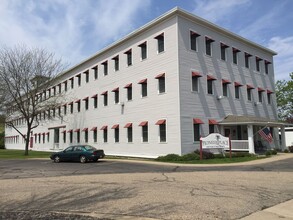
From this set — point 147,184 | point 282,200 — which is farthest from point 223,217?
point 147,184

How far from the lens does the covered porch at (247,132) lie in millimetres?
26469

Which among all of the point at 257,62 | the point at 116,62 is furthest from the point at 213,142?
the point at 116,62

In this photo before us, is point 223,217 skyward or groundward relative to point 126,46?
groundward

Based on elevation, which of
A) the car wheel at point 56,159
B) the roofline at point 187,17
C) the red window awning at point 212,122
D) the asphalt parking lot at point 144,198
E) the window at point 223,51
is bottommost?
the asphalt parking lot at point 144,198

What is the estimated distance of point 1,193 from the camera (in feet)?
33.4

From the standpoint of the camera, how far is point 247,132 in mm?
30953

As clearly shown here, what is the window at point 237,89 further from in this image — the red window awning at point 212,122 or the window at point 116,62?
the window at point 116,62

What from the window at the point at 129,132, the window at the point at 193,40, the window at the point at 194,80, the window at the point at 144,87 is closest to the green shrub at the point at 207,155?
the window at the point at 194,80

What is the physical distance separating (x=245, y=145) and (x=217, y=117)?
345 centimetres

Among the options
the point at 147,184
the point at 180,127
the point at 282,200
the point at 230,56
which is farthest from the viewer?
the point at 230,56

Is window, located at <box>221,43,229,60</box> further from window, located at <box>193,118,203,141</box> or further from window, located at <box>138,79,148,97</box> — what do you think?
window, located at <box>138,79,148,97</box>

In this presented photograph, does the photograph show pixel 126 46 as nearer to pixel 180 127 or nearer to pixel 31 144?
pixel 180 127

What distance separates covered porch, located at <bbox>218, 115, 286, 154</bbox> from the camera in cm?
2647

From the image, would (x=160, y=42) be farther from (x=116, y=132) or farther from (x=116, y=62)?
(x=116, y=132)
